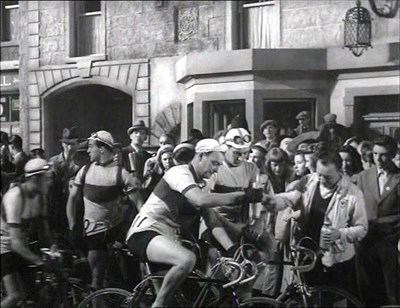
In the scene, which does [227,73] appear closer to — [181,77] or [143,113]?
[181,77]

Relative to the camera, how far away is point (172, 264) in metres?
8.53

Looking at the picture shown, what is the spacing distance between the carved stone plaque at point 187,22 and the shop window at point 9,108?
13.8 feet

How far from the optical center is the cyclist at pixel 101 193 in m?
10.6

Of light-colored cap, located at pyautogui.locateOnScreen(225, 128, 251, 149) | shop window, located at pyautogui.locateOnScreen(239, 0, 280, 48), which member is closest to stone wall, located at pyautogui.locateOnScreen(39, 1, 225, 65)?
shop window, located at pyautogui.locateOnScreen(239, 0, 280, 48)

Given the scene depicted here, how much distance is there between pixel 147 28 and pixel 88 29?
1.52m

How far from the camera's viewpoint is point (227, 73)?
1692cm

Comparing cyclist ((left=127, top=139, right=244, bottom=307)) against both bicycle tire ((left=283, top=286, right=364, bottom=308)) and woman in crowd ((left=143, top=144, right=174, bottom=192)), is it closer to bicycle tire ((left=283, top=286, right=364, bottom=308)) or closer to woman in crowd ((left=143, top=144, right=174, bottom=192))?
bicycle tire ((left=283, top=286, right=364, bottom=308))

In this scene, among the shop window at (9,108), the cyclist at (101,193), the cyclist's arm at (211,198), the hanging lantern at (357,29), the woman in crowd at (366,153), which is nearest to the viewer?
the cyclist's arm at (211,198)

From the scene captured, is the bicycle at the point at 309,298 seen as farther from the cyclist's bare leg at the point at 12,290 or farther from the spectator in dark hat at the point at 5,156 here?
the spectator in dark hat at the point at 5,156

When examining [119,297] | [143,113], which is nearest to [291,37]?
[143,113]

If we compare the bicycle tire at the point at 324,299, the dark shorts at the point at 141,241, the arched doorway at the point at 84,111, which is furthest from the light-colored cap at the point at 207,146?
the arched doorway at the point at 84,111

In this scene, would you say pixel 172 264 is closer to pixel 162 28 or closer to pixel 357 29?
pixel 357 29

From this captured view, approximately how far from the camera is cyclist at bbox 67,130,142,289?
34.9 feet

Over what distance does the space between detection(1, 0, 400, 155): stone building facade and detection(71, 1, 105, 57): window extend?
0.02 meters
